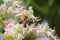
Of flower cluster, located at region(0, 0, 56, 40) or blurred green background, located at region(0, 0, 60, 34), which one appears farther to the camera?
blurred green background, located at region(0, 0, 60, 34)

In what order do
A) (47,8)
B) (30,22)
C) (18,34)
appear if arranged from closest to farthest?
(18,34)
(30,22)
(47,8)

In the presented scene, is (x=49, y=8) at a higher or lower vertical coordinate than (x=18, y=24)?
higher

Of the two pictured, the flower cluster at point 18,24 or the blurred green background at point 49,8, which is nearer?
the flower cluster at point 18,24

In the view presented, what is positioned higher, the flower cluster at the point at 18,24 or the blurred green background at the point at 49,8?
the blurred green background at the point at 49,8

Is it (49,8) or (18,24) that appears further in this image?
(49,8)

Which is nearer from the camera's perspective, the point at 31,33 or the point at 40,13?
the point at 31,33

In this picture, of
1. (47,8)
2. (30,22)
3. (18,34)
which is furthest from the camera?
(47,8)

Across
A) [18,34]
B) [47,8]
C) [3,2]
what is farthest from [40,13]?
[18,34]

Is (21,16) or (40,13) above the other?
(40,13)

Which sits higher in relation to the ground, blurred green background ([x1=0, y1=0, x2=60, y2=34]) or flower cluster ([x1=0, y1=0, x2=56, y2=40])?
blurred green background ([x1=0, y1=0, x2=60, y2=34])

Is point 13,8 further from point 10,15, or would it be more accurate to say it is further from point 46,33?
point 46,33
